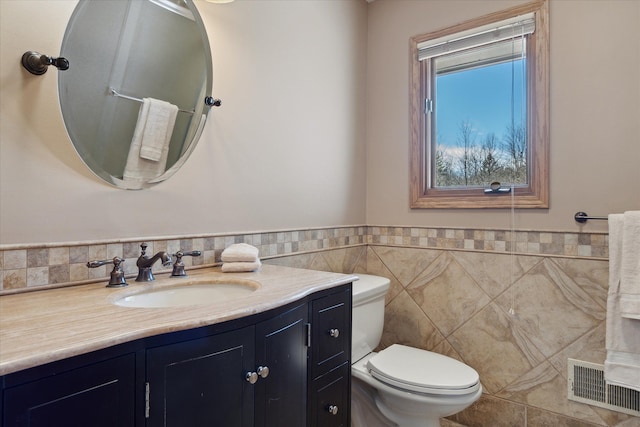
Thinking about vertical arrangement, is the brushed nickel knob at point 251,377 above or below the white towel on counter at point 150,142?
below

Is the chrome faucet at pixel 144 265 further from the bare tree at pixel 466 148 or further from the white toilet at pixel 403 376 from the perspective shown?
the bare tree at pixel 466 148

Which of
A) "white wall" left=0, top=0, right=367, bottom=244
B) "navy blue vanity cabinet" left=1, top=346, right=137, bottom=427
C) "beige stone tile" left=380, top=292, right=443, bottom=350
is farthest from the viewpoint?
"beige stone tile" left=380, top=292, right=443, bottom=350

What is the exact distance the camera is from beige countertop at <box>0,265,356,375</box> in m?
0.61

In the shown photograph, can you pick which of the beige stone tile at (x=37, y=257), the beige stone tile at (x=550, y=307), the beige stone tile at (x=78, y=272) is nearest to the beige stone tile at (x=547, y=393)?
the beige stone tile at (x=550, y=307)

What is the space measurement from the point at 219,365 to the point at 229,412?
122 millimetres

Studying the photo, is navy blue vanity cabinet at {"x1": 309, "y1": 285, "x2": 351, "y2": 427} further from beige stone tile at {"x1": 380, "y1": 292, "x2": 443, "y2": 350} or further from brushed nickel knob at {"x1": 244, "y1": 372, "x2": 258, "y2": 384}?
beige stone tile at {"x1": 380, "y1": 292, "x2": 443, "y2": 350}

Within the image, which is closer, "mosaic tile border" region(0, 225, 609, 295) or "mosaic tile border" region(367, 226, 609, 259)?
"mosaic tile border" region(0, 225, 609, 295)

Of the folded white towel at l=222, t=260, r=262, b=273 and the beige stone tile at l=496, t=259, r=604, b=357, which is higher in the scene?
the folded white towel at l=222, t=260, r=262, b=273

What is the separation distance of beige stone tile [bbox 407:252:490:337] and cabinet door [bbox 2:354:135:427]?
175cm

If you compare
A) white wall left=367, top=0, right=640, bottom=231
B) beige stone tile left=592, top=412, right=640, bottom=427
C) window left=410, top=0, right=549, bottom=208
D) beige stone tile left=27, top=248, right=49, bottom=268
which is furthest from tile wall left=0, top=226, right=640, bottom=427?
beige stone tile left=27, top=248, right=49, bottom=268

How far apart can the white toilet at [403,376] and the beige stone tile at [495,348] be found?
13.4 inches

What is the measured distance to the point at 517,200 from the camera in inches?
Result: 74.4

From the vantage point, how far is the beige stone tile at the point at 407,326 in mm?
2143

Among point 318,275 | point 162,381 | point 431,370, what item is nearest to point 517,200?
point 431,370
